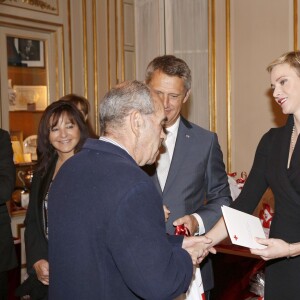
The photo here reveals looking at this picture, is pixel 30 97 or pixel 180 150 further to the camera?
pixel 30 97

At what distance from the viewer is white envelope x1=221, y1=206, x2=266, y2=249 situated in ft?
5.75

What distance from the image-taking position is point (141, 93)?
1526mm

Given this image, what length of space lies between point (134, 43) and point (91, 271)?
14.1 ft

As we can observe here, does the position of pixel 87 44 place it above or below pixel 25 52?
above

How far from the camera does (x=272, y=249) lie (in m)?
1.87

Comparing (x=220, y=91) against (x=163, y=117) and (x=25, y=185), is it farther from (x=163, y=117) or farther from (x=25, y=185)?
(x=163, y=117)

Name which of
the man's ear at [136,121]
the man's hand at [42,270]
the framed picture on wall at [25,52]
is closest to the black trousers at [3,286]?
the man's hand at [42,270]

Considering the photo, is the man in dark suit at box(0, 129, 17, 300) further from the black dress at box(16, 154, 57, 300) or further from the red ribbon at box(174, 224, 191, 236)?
the red ribbon at box(174, 224, 191, 236)

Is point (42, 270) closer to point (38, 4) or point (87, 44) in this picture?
point (38, 4)

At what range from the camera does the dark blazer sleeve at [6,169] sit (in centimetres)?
282

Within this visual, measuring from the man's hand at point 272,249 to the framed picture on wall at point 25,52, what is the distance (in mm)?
3765

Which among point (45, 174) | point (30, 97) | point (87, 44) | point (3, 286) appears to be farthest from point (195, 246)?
point (87, 44)

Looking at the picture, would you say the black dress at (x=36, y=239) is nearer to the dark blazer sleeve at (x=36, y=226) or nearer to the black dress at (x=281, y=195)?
the dark blazer sleeve at (x=36, y=226)

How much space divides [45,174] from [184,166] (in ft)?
2.71
